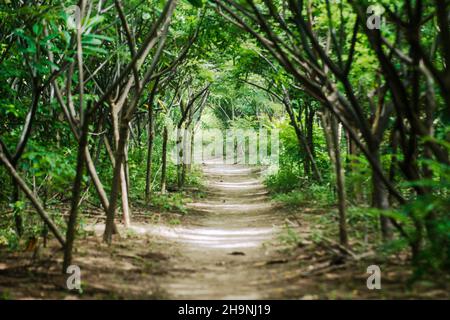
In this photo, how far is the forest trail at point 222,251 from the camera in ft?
19.2

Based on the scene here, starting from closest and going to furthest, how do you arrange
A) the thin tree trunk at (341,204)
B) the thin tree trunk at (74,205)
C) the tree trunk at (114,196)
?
the thin tree trunk at (74,205) → the thin tree trunk at (341,204) → the tree trunk at (114,196)

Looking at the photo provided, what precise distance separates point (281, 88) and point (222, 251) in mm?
9064

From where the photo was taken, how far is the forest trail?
5.86 metres

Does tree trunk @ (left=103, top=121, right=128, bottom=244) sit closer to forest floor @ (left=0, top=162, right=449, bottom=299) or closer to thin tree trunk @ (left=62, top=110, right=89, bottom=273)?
forest floor @ (left=0, top=162, right=449, bottom=299)

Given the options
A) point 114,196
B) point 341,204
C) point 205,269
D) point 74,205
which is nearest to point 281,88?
point 114,196

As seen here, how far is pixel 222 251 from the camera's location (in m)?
8.37

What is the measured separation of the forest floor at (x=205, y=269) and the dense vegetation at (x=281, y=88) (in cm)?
34

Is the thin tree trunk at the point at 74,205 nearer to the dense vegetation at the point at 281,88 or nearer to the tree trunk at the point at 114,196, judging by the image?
the dense vegetation at the point at 281,88

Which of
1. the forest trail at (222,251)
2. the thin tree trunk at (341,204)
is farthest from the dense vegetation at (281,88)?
the forest trail at (222,251)

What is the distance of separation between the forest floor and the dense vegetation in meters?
0.34

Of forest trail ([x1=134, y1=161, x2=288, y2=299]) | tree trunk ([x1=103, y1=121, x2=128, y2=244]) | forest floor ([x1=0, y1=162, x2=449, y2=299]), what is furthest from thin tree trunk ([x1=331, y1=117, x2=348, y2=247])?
tree trunk ([x1=103, y1=121, x2=128, y2=244])
